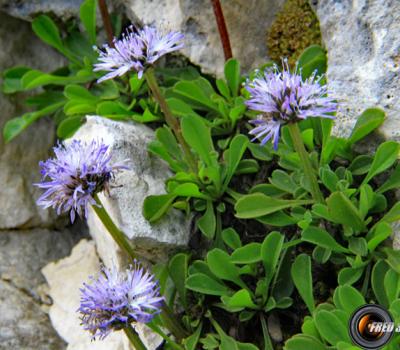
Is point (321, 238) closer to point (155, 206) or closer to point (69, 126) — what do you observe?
point (155, 206)

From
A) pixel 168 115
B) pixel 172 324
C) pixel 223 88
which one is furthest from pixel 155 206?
pixel 223 88

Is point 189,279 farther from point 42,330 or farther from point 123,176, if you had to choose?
point 42,330

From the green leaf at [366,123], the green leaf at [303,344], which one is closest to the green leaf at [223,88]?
the green leaf at [366,123]

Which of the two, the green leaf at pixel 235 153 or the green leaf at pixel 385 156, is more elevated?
the green leaf at pixel 235 153

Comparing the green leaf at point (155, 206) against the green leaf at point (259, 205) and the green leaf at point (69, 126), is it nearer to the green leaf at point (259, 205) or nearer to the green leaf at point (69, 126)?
the green leaf at point (259, 205)

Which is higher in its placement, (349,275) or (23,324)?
(23,324)

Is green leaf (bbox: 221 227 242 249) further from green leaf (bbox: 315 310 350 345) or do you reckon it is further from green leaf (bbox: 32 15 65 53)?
green leaf (bbox: 32 15 65 53)
